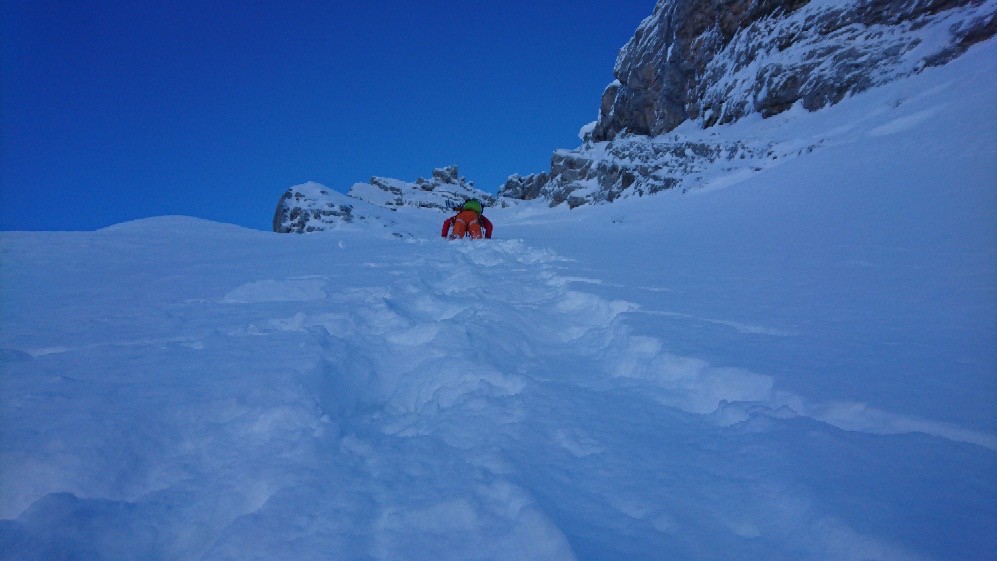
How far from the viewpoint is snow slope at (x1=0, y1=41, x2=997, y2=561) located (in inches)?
47.1

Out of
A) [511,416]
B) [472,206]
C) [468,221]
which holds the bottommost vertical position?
[511,416]

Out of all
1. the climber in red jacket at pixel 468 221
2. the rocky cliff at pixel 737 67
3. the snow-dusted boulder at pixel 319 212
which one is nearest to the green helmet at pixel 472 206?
the climber in red jacket at pixel 468 221

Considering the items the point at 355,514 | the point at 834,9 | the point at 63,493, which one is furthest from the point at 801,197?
the point at 834,9

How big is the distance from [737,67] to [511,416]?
29641mm

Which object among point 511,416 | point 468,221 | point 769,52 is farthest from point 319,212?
point 769,52

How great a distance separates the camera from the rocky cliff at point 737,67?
15.5 m

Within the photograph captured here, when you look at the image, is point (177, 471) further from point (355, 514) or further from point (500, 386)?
point (500, 386)

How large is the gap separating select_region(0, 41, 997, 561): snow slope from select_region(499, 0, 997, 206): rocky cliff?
1399cm

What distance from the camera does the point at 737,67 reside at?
81.3 feet

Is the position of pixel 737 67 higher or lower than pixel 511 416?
higher

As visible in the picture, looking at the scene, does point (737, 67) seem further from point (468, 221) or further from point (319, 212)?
point (319, 212)

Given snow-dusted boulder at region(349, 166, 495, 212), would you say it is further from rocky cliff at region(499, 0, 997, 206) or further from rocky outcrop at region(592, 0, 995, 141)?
rocky outcrop at region(592, 0, 995, 141)

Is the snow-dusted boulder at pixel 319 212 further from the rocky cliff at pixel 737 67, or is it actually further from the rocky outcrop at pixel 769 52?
the rocky outcrop at pixel 769 52

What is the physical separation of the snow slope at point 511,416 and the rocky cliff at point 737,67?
45.9 feet
